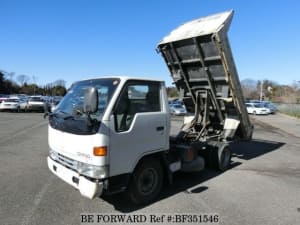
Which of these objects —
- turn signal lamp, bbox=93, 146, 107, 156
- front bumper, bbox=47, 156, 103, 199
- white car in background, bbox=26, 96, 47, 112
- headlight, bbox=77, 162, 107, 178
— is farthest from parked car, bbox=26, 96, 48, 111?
turn signal lamp, bbox=93, 146, 107, 156

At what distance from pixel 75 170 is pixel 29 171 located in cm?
274

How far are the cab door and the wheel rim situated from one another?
0.37 metres

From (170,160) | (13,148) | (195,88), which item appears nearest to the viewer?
(170,160)

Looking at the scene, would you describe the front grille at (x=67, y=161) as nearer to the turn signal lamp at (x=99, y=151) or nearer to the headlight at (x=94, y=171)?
the headlight at (x=94, y=171)

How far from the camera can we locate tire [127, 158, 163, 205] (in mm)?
4410

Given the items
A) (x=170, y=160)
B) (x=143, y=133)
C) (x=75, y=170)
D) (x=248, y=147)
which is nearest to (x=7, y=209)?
(x=75, y=170)

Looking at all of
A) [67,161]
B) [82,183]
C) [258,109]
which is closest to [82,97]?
[67,161]

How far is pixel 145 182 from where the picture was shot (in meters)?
4.63

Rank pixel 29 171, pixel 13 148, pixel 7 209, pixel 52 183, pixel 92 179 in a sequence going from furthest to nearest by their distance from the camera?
pixel 13 148, pixel 29 171, pixel 52 183, pixel 7 209, pixel 92 179

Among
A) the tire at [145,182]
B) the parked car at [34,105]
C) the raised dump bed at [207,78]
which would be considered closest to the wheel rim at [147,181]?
the tire at [145,182]

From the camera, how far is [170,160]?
5.12 m

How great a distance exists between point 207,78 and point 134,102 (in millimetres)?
2934

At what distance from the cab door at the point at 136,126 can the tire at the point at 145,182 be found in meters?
0.23

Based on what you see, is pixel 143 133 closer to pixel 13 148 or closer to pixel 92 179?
pixel 92 179
